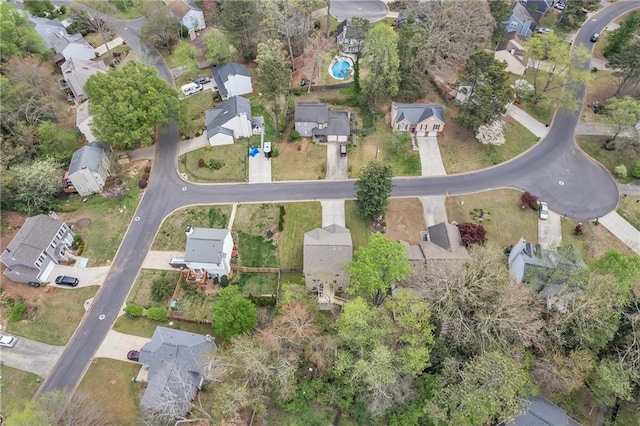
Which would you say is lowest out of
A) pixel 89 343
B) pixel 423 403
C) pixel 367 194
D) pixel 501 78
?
pixel 89 343

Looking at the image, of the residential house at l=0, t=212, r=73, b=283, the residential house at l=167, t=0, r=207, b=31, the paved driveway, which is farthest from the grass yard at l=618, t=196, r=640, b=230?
the residential house at l=167, t=0, r=207, b=31

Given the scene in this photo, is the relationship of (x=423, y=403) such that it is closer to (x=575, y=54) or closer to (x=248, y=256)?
(x=248, y=256)

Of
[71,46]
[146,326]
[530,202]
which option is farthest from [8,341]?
[530,202]

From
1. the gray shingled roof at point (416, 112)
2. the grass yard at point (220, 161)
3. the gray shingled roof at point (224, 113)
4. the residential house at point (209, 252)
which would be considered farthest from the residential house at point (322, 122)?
the residential house at point (209, 252)

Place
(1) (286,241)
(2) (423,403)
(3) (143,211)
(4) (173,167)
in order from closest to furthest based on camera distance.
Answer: (2) (423,403)
(1) (286,241)
(3) (143,211)
(4) (173,167)

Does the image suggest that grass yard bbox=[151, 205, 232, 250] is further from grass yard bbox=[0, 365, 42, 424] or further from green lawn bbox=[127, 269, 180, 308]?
grass yard bbox=[0, 365, 42, 424]

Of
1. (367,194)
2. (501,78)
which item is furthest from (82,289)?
(501,78)

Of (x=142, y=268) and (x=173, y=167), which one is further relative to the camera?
(x=173, y=167)
